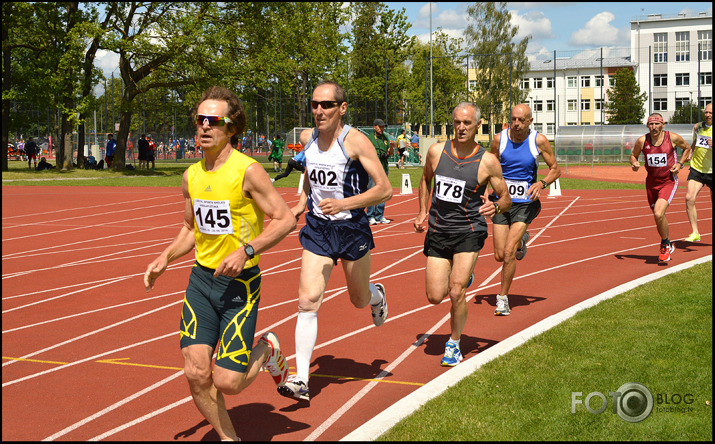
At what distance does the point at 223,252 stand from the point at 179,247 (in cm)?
41

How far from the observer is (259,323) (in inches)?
307

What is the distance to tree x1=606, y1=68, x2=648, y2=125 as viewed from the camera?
67688 millimetres

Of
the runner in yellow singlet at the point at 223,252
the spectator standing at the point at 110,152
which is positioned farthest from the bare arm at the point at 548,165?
the spectator standing at the point at 110,152

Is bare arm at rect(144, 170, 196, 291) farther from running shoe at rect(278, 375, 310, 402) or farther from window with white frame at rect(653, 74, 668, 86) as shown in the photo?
window with white frame at rect(653, 74, 668, 86)

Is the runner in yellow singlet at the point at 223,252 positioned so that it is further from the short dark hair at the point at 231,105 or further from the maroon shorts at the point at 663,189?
the maroon shorts at the point at 663,189

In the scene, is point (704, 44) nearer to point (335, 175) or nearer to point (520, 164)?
point (520, 164)

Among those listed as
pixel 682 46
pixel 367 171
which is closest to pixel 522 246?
pixel 367 171

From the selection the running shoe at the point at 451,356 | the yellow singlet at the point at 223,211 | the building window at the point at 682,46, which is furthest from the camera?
the building window at the point at 682,46

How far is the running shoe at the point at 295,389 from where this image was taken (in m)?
5.10

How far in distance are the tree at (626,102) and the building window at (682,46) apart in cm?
1493

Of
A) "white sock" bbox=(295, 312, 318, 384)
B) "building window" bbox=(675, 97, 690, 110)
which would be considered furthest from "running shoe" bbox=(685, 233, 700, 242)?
"building window" bbox=(675, 97, 690, 110)

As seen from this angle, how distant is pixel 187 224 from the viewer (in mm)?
4754

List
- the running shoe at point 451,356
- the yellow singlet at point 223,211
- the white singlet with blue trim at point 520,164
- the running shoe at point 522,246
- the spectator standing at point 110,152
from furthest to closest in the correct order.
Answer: the spectator standing at point 110,152, the running shoe at point 522,246, the white singlet with blue trim at point 520,164, the running shoe at point 451,356, the yellow singlet at point 223,211

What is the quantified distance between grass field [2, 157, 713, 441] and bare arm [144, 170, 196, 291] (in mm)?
1648
